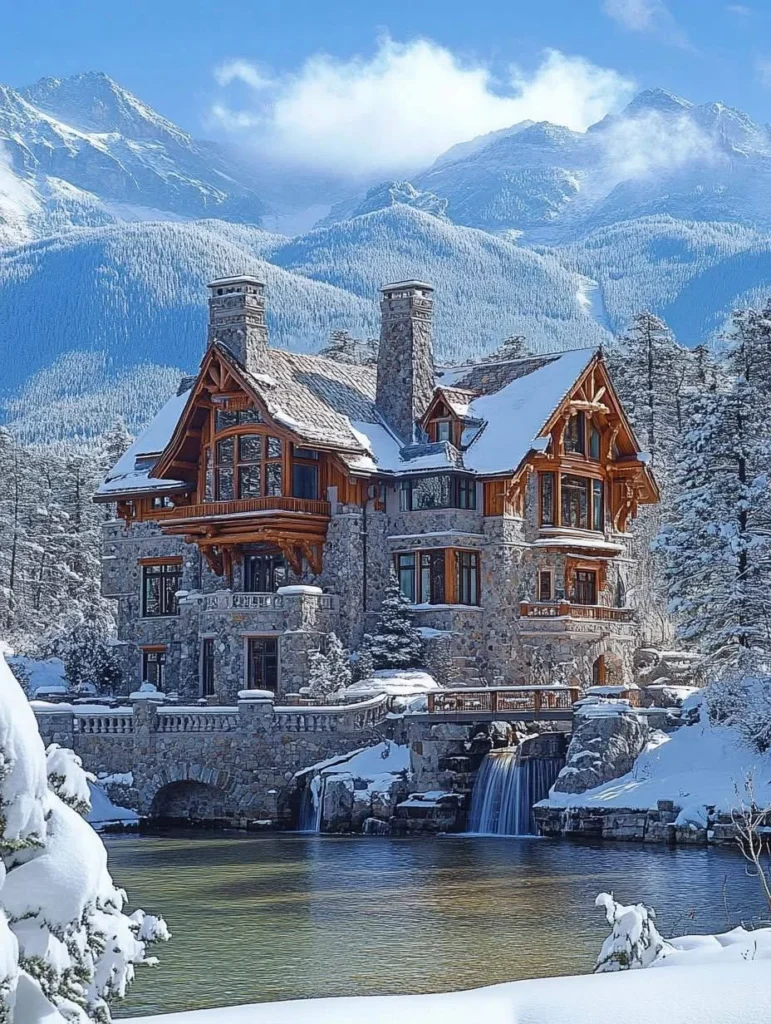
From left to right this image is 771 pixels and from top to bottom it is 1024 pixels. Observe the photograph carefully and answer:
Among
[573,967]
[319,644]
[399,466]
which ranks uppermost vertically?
[399,466]

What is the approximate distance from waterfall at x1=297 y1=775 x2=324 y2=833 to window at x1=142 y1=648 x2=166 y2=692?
→ 43.2 feet

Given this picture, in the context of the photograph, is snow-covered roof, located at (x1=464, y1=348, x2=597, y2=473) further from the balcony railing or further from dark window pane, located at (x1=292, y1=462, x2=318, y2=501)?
the balcony railing

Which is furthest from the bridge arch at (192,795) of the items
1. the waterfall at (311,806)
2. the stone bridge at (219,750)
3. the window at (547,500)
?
the window at (547,500)

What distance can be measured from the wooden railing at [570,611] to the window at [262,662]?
25.6 feet

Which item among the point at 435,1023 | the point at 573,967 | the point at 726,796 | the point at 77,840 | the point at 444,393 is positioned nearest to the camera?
the point at 77,840

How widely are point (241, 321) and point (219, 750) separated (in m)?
15.0

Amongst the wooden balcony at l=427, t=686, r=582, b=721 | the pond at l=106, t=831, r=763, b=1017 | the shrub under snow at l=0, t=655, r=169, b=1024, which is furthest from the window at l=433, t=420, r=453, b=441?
the shrub under snow at l=0, t=655, r=169, b=1024

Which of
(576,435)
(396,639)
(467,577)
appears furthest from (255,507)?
(576,435)

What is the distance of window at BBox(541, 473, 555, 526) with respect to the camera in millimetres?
55625

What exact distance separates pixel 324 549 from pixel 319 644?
3.86m

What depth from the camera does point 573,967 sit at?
22422 mm

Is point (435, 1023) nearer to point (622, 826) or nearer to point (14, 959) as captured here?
point (14, 959)

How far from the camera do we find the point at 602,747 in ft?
138

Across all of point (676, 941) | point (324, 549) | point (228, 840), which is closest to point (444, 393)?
point (324, 549)
